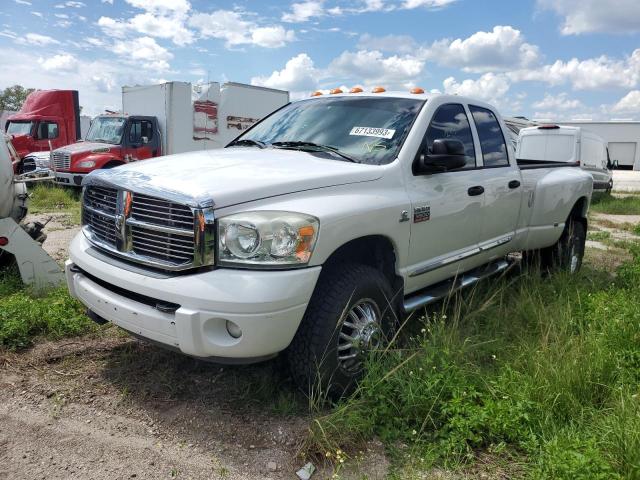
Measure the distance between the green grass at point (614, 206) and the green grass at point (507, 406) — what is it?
1390 cm

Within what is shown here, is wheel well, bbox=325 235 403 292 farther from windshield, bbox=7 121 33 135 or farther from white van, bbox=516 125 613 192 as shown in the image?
windshield, bbox=7 121 33 135

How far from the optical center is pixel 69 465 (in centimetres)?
260

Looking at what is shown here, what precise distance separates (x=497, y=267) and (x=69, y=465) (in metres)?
3.76

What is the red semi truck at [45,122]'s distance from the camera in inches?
672

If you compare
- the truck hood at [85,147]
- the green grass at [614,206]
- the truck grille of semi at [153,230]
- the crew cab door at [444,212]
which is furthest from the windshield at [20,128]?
the green grass at [614,206]

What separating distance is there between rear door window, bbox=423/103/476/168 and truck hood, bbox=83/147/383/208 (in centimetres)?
79

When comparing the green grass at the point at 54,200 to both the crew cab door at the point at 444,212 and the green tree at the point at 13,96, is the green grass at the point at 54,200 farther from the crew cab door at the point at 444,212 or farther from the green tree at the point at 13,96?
the green tree at the point at 13,96

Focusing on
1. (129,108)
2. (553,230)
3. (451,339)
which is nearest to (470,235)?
(451,339)

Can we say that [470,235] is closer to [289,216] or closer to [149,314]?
[289,216]

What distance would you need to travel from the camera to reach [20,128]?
17250mm

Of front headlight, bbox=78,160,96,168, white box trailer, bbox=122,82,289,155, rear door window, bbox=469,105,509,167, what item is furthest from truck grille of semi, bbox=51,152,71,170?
rear door window, bbox=469,105,509,167

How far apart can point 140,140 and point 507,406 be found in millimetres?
13718

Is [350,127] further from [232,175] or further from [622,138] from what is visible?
[622,138]

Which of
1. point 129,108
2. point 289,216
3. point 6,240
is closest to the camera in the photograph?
point 289,216
